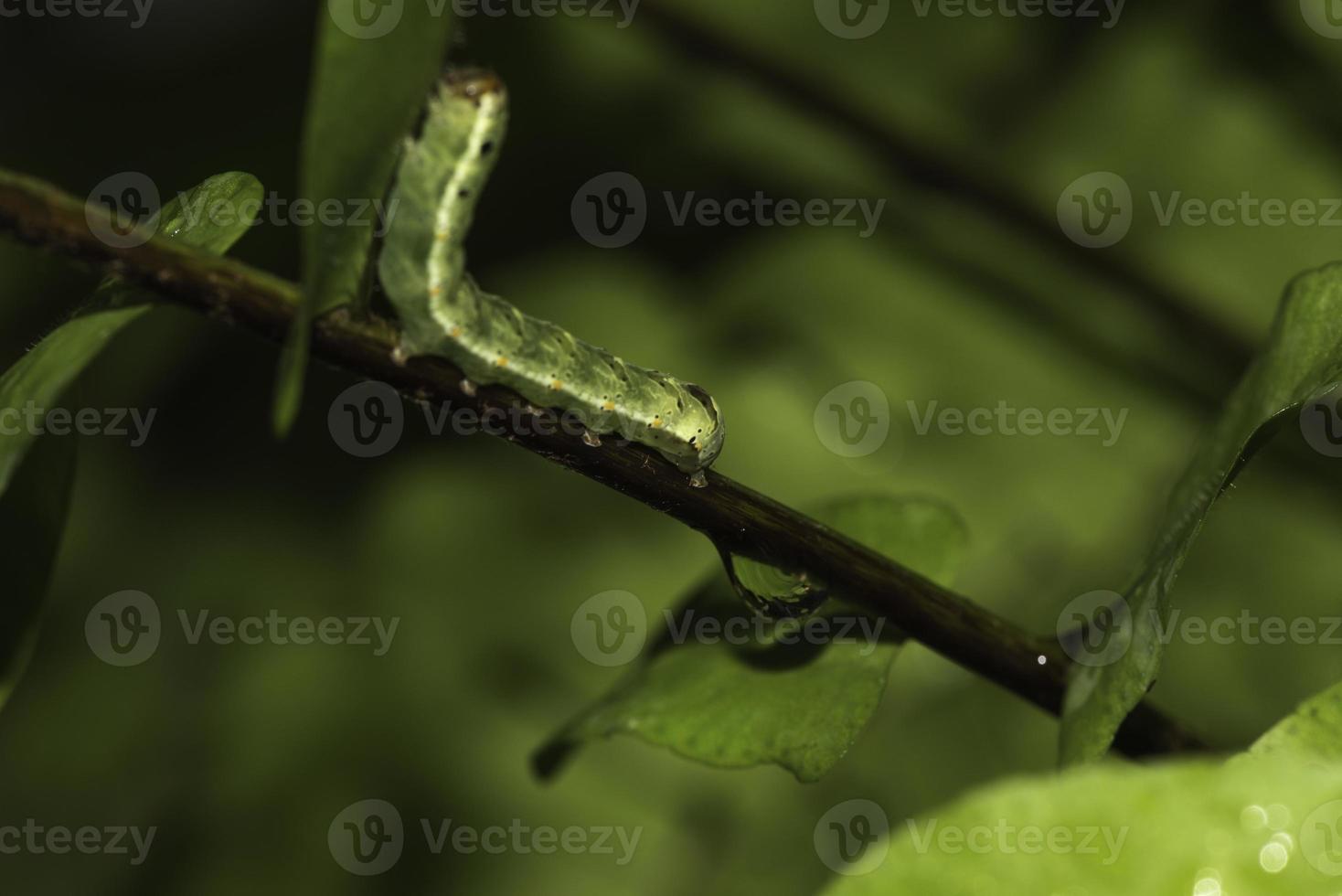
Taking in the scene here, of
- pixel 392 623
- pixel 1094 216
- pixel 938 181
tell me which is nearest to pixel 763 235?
pixel 938 181

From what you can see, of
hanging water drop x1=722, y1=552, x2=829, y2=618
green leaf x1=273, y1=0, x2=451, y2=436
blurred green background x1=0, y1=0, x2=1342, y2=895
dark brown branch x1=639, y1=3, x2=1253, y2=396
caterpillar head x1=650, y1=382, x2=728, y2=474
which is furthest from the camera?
dark brown branch x1=639, y1=3, x2=1253, y2=396

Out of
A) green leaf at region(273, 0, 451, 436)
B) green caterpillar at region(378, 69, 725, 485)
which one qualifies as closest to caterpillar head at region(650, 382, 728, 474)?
green caterpillar at region(378, 69, 725, 485)

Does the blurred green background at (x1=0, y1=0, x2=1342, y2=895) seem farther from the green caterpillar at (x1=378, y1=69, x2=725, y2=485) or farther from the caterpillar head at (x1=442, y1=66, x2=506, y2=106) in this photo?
the caterpillar head at (x1=442, y1=66, x2=506, y2=106)

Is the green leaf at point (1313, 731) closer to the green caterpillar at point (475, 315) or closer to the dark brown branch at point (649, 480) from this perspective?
the dark brown branch at point (649, 480)

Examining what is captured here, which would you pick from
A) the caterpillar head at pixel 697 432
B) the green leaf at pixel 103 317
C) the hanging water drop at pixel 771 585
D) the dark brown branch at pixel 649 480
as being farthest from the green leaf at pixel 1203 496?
the green leaf at pixel 103 317

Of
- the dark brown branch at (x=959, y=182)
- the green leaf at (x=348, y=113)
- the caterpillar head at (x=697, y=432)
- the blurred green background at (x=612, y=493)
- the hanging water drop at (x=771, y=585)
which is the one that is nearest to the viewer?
the green leaf at (x=348, y=113)

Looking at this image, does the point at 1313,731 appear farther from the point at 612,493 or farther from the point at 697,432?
the point at 612,493
